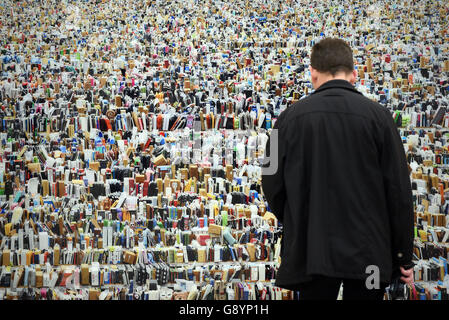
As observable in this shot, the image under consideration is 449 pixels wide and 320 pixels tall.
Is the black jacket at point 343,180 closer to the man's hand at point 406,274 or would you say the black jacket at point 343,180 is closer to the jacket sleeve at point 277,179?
the jacket sleeve at point 277,179

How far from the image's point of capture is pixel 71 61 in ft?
16.0

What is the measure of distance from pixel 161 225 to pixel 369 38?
2754mm

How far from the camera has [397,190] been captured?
1.80 metres

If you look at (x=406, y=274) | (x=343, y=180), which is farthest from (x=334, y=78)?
(x=406, y=274)

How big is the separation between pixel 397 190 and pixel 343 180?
200 mm

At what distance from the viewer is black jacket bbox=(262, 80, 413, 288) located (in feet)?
5.83

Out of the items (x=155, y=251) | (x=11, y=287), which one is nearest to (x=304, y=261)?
(x=155, y=251)

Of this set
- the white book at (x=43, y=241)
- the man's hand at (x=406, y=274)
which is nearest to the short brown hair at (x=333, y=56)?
the man's hand at (x=406, y=274)

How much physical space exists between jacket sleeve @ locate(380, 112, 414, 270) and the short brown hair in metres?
0.25

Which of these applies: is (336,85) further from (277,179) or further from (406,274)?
(406,274)

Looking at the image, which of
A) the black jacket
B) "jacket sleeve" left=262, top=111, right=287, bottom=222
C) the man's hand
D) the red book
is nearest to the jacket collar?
the black jacket

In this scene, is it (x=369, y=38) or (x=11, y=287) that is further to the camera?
(x=369, y=38)
